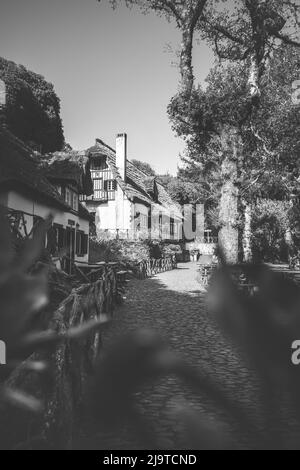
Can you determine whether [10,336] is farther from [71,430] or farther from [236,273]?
[71,430]

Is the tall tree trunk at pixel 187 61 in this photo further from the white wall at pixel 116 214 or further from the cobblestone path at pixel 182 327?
the white wall at pixel 116 214

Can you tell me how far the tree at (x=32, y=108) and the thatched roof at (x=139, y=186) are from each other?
19.1 feet

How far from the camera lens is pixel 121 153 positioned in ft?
108

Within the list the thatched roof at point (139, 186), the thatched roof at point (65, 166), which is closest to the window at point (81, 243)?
the thatched roof at point (65, 166)

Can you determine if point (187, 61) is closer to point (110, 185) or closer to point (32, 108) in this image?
point (110, 185)

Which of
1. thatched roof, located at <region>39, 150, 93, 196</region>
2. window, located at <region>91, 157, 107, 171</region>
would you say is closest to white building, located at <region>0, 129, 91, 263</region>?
thatched roof, located at <region>39, 150, 93, 196</region>

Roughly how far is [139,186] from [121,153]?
499 centimetres

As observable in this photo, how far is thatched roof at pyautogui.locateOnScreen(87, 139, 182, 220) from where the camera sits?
33.3 metres

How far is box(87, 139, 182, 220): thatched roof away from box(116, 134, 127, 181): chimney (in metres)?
0.36

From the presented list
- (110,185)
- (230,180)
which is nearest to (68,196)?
(230,180)

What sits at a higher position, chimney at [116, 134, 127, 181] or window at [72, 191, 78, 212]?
chimney at [116, 134, 127, 181]

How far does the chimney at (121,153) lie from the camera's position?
104 ft

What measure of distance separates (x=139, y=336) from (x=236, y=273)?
0.48ft

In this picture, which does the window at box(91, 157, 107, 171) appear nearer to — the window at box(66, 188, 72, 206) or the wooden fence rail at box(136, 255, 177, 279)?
the wooden fence rail at box(136, 255, 177, 279)
